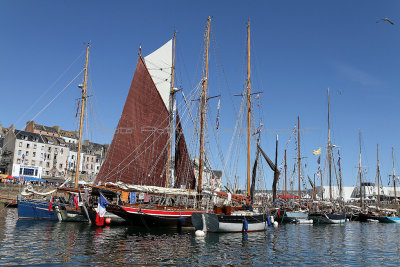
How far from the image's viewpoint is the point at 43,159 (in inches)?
4161

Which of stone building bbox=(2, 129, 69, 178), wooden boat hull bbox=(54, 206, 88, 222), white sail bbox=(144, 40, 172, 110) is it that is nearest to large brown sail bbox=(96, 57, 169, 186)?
white sail bbox=(144, 40, 172, 110)

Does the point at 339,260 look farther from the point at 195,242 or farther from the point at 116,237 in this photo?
the point at 116,237

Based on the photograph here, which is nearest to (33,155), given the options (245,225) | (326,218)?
(326,218)

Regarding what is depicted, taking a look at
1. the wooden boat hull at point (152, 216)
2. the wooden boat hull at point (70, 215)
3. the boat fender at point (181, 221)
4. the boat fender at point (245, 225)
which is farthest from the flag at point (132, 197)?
the boat fender at point (245, 225)

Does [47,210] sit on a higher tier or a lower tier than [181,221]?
higher

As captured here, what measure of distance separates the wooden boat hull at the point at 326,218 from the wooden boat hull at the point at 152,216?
30.7 metres

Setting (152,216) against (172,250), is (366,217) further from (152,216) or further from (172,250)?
(172,250)

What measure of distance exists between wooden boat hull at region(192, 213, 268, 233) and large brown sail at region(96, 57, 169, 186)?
11.1m

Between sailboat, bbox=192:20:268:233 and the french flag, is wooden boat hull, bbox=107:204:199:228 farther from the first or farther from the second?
sailboat, bbox=192:20:268:233

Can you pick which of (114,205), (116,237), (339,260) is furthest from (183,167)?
(339,260)

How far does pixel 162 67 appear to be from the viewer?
5481cm

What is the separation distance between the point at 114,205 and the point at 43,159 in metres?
79.8

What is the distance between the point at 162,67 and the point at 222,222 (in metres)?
29.3

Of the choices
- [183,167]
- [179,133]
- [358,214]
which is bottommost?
[358,214]
